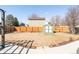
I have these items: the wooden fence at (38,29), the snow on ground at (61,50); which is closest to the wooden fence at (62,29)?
the wooden fence at (38,29)

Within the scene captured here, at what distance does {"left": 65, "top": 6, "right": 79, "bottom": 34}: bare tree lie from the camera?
493 centimetres

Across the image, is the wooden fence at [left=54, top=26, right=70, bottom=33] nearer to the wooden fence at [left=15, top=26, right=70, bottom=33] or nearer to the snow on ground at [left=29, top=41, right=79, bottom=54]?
the wooden fence at [left=15, top=26, right=70, bottom=33]

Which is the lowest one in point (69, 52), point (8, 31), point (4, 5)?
point (69, 52)

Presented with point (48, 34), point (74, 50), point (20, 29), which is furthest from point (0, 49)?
point (74, 50)

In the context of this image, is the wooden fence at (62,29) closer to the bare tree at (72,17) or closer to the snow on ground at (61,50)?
the bare tree at (72,17)

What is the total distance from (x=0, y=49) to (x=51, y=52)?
72cm

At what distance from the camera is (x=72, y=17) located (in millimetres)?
4934

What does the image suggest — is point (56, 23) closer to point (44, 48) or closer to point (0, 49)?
point (44, 48)

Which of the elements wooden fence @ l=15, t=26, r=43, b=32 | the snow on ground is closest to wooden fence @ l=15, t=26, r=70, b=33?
wooden fence @ l=15, t=26, r=43, b=32

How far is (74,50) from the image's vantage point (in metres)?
4.90

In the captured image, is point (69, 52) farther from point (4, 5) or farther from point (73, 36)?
point (4, 5)

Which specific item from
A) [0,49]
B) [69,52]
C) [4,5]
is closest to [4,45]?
[0,49]

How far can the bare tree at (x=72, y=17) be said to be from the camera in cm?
493
